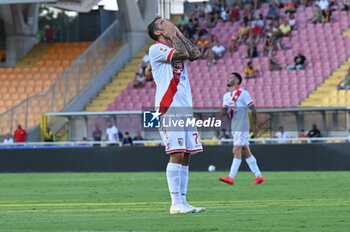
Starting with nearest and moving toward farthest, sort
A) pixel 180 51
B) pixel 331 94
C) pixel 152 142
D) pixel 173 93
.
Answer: pixel 180 51 < pixel 173 93 < pixel 152 142 < pixel 331 94

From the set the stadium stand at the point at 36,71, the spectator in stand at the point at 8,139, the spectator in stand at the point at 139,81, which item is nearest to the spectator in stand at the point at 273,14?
the spectator in stand at the point at 139,81

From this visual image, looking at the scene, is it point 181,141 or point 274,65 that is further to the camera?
point 274,65

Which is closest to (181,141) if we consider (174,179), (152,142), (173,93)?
(174,179)

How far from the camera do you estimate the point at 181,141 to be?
10.8m

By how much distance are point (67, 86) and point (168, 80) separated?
28087 mm

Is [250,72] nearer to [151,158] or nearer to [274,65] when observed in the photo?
[274,65]

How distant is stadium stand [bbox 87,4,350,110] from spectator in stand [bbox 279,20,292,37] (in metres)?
0.23

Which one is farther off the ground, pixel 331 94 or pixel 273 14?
pixel 273 14

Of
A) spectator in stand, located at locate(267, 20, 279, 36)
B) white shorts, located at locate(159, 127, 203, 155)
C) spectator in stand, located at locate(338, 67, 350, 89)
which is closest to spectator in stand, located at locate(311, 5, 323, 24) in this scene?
spectator in stand, located at locate(267, 20, 279, 36)

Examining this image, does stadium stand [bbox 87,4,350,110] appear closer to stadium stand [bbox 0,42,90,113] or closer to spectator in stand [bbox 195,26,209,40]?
spectator in stand [bbox 195,26,209,40]

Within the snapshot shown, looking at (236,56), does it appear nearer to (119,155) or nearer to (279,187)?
(119,155)

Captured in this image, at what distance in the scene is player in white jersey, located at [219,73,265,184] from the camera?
1830 cm

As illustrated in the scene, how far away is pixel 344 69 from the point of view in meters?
35.7

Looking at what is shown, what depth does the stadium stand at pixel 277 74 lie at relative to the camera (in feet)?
116
